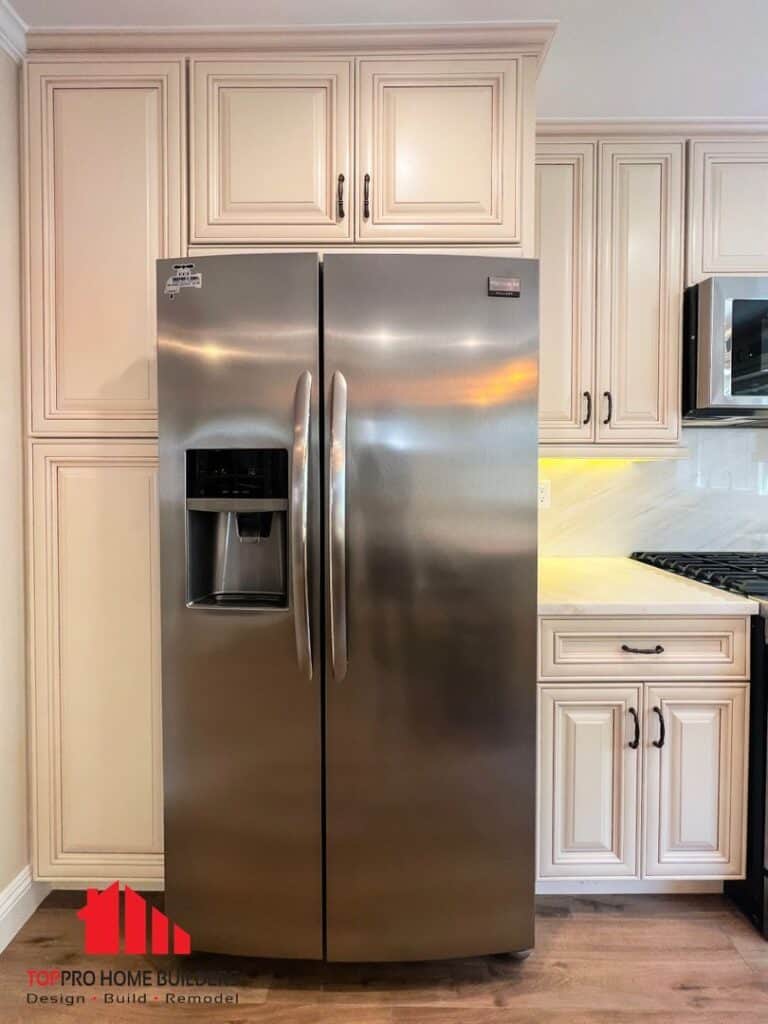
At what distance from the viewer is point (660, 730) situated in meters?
1.74

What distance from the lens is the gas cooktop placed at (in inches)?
70.6

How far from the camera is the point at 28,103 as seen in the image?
5.61ft

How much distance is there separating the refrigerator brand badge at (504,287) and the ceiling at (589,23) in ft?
2.52

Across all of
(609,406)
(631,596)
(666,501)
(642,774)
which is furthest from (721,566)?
(642,774)

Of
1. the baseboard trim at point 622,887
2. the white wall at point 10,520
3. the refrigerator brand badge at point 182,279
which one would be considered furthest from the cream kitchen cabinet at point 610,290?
the white wall at point 10,520

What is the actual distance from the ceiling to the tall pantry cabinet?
0.66 feet

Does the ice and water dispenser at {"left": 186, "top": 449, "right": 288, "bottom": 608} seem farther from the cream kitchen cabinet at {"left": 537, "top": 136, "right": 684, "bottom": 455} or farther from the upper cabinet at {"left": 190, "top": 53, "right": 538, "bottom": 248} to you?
the cream kitchen cabinet at {"left": 537, "top": 136, "right": 684, "bottom": 455}

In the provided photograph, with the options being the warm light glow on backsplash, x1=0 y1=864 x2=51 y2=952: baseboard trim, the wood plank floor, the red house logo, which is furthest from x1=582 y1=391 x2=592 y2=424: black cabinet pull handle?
x1=0 y1=864 x2=51 y2=952: baseboard trim

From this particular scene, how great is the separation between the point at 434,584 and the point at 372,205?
1.07m

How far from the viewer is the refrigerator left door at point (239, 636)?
1458mm

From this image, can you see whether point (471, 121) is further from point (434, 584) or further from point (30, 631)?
point (30, 631)

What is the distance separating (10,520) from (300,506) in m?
0.91

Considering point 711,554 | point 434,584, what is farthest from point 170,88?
point 711,554

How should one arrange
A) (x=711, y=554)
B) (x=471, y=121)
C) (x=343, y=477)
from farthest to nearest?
(x=711, y=554)
(x=471, y=121)
(x=343, y=477)
